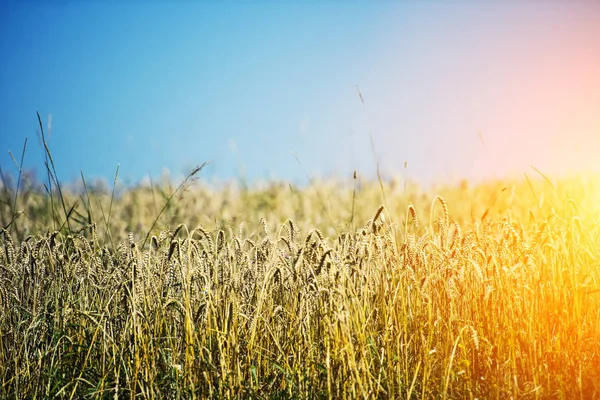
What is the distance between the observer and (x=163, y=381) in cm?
A: 253

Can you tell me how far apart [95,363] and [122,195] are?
663 cm

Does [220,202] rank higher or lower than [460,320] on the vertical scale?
higher

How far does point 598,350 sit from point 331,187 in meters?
6.89

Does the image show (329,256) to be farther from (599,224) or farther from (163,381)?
(599,224)

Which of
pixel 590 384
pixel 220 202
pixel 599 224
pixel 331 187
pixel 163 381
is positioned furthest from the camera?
pixel 331 187

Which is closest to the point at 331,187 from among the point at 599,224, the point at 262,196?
the point at 262,196

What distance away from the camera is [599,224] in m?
3.85

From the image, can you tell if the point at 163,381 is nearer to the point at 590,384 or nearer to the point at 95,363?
the point at 95,363

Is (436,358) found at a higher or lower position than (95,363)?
lower

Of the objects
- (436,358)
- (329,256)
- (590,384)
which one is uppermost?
(329,256)

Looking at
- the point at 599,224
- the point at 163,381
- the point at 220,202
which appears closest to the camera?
the point at 163,381

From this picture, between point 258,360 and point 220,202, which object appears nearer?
point 258,360

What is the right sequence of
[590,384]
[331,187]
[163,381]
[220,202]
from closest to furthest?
[163,381] < [590,384] < [220,202] < [331,187]

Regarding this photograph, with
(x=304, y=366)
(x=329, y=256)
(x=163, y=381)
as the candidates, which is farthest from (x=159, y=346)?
(x=329, y=256)
